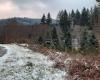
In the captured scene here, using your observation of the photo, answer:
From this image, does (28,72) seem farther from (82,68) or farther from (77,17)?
(77,17)

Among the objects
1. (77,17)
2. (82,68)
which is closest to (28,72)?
(82,68)

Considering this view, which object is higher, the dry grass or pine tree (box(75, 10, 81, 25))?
pine tree (box(75, 10, 81, 25))

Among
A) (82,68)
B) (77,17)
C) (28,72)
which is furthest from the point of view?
(77,17)

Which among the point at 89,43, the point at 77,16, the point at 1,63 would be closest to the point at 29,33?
the point at 77,16

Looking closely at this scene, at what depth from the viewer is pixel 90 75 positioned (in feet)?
52.6

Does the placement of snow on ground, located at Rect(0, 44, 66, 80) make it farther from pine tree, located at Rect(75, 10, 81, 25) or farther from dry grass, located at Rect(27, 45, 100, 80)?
pine tree, located at Rect(75, 10, 81, 25)

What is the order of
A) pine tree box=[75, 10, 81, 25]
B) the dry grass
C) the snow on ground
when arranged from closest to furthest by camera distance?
the dry grass, the snow on ground, pine tree box=[75, 10, 81, 25]

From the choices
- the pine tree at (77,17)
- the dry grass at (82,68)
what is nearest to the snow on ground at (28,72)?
the dry grass at (82,68)

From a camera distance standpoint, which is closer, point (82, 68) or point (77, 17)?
point (82, 68)

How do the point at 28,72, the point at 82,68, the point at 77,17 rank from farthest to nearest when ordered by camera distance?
the point at 77,17
the point at 82,68
the point at 28,72

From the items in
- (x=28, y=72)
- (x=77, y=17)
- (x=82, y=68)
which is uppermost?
(x=77, y=17)

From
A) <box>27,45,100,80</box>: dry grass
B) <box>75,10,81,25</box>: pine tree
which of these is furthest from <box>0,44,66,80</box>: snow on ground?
<box>75,10,81,25</box>: pine tree

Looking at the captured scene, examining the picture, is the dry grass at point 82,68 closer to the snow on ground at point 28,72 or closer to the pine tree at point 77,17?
the snow on ground at point 28,72

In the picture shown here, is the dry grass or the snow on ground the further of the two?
the snow on ground
